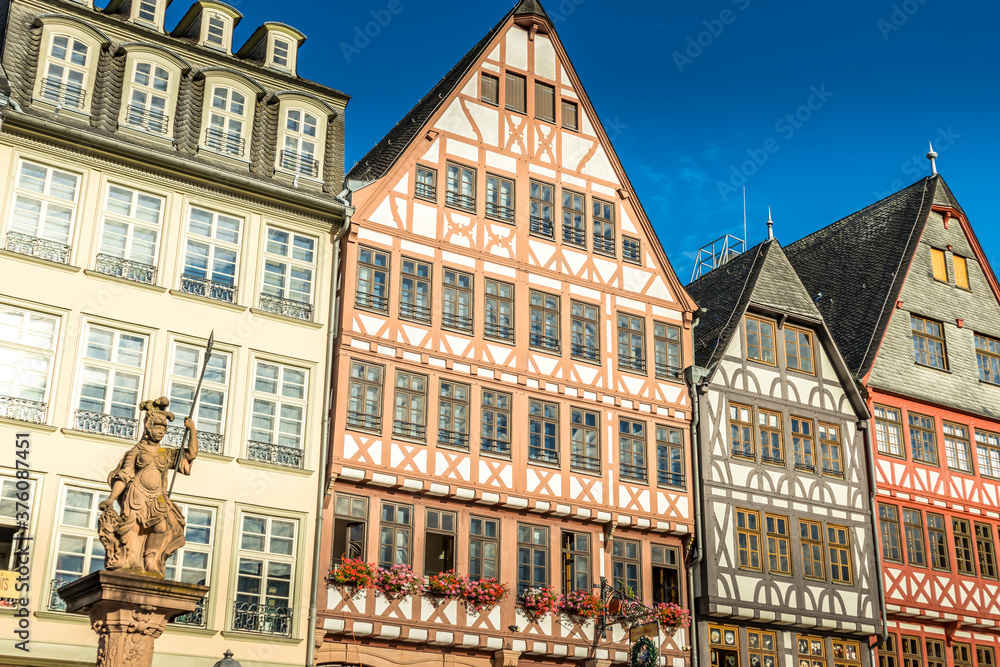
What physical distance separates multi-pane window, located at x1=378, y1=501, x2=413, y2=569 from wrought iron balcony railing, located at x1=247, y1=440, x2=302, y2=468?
5.67 feet

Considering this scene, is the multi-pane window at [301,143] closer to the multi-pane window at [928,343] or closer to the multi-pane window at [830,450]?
the multi-pane window at [830,450]

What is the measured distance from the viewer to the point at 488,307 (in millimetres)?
24547

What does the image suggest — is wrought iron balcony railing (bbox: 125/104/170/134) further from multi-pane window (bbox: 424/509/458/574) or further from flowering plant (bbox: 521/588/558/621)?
flowering plant (bbox: 521/588/558/621)

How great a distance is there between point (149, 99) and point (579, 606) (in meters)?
11.9

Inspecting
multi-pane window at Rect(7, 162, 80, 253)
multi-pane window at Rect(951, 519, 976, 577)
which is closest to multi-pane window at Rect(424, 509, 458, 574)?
multi-pane window at Rect(7, 162, 80, 253)

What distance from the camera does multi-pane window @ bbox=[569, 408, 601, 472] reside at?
24453mm

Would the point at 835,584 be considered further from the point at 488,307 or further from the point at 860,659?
the point at 488,307

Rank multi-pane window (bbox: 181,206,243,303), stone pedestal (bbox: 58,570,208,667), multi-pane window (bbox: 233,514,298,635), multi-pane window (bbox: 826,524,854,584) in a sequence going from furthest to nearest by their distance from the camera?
1. multi-pane window (bbox: 826,524,854,584)
2. multi-pane window (bbox: 181,206,243,303)
3. multi-pane window (bbox: 233,514,298,635)
4. stone pedestal (bbox: 58,570,208,667)

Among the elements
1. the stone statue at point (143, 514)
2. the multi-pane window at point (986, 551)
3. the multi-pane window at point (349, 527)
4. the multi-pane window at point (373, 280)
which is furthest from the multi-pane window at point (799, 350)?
the stone statue at point (143, 514)

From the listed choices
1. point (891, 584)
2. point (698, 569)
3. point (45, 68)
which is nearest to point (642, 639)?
point (698, 569)

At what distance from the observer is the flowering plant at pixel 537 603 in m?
22.8

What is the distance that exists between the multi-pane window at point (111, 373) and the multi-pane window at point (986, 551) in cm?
1917

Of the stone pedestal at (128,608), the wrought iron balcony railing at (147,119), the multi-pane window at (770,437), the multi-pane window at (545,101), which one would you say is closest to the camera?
the stone pedestal at (128,608)

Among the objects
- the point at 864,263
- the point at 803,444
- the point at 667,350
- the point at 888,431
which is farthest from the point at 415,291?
the point at 864,263
